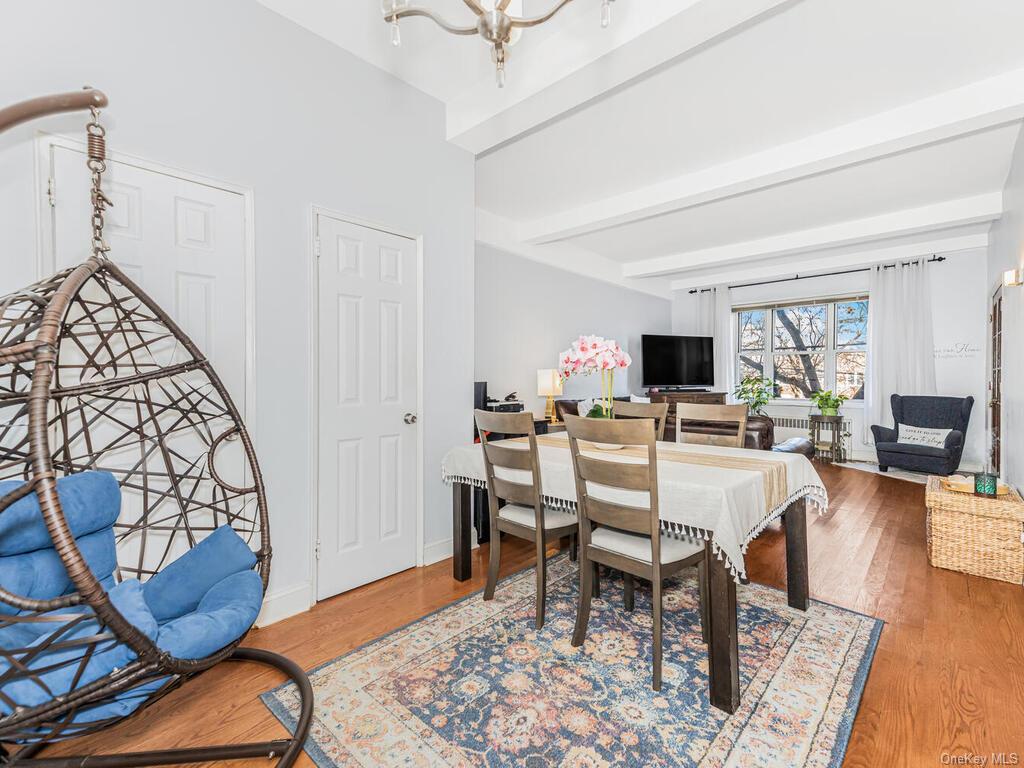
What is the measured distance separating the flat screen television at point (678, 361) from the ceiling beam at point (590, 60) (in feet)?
15.8

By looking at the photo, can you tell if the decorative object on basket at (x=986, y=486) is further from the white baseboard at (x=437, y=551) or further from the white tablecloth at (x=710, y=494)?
the white baseboard at (x=437, y=551)

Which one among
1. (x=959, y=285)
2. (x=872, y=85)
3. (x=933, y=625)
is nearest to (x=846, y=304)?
(x=959, y=285)

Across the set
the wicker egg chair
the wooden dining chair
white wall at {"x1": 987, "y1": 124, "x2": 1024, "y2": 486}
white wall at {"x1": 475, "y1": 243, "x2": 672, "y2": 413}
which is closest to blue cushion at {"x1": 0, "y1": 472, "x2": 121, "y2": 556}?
the wicker egg chair

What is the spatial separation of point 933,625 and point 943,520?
875mm

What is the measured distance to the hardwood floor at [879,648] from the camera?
1.53 m

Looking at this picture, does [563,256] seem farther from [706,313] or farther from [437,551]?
[437,551]

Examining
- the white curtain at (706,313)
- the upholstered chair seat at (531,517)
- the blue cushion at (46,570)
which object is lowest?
the upholstered chair seat at (531,517)

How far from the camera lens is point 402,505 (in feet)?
9.32

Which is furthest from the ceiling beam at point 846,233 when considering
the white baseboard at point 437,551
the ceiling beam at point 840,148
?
the white baseboard at point 437,551

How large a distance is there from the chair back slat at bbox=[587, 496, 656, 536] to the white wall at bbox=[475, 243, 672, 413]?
305 cm

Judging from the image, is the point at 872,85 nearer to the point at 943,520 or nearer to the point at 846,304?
the point at 943,520

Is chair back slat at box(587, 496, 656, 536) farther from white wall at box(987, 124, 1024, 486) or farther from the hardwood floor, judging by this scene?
white wall at box(987, 124, 1024, 486)

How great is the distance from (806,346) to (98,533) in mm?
8106

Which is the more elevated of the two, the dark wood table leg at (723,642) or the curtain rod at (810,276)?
the curtain rod at (810,276)
